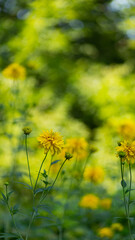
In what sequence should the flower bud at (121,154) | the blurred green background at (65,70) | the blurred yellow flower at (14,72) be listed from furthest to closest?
the blurred green background at (65,70), the blurred yellow flower at (14,72), the flower bud at (121,154)

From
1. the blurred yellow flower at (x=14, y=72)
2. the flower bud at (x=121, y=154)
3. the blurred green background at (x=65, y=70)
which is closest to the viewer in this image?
the flower bud at (x=121, y=154)

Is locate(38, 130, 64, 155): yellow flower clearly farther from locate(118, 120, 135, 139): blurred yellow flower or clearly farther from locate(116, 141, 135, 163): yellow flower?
locate(118, 120, 135, 139): blurred yellow flower

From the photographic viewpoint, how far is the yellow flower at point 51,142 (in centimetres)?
89

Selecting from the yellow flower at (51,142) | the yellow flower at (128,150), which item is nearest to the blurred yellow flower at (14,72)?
the yellow flower at (51,142)

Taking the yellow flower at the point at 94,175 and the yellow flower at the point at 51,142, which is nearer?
the yellow flower at the point at 51,142

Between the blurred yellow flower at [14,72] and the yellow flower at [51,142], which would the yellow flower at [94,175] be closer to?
the blurred yellow flower at [14,72]

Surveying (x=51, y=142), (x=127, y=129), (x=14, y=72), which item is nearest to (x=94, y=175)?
(x=127, y=129)

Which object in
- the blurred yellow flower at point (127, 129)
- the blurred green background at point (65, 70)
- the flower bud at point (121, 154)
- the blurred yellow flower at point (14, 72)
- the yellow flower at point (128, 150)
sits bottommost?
the flower bud at point (121, 154)

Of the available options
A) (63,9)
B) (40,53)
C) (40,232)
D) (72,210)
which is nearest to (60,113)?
(40,53)

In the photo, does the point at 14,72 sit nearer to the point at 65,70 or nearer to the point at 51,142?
the point at 51,142

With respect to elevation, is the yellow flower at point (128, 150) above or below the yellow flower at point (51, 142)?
below

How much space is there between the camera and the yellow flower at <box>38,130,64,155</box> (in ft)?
2.92

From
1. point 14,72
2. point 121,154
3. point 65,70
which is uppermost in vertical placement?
point 65,70

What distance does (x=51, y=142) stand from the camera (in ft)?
2.95
